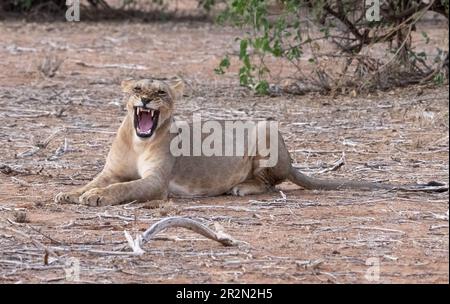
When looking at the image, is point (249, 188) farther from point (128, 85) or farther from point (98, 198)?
point (98, 198)

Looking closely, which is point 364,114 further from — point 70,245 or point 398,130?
point 70,245

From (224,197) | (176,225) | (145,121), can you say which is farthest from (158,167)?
(176,225)

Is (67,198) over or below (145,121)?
below

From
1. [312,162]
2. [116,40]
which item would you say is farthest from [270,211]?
[116,40]

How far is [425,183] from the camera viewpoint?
7.35 meters

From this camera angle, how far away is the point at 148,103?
274 inches

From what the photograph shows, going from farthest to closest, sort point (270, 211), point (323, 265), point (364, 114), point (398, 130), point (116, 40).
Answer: point (116, 40), point (364, 114), point (398, 130), point (270, 211), point (323, 265)

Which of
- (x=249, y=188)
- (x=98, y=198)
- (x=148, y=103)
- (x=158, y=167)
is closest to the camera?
(x=98, y=198)

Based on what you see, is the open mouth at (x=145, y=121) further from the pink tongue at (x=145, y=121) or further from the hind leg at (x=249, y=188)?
the hind leg at (x=249, y=188)

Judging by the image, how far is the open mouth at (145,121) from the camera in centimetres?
708

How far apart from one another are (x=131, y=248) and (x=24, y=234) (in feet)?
1.83

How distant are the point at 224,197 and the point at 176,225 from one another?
6.58 ft

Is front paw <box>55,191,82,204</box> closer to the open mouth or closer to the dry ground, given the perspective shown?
the dry ground

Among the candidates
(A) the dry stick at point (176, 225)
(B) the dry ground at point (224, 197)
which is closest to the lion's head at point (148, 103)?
(B) the dry ground at point (224, 197)
